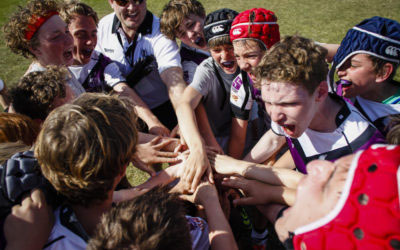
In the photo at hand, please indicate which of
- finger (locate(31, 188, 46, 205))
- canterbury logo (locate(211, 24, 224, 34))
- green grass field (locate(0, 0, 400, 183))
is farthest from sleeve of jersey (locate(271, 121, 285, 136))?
green grass field (locate(0, 0, 400, 183))

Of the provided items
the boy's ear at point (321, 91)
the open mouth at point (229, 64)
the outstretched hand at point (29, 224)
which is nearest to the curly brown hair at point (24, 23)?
the open mouth at point (229, 64)

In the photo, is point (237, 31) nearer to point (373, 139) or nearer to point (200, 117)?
point (200, 117)

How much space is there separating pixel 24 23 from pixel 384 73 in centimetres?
339

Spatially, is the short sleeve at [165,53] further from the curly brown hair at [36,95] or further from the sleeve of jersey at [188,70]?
the curly brown hair at [36,95]

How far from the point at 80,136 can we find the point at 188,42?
7.89 ft

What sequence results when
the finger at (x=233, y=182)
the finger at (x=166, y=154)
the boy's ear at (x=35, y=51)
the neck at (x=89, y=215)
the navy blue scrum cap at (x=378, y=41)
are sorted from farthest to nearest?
1. the boy's ear at (x=35, y=51)
2. the finger at (x=166, y=154)
3. the navy blue scrum cap at (x=378, y=41)
4. the finger at (x=233, y=182)
5. the neck at (x=89, y=215)

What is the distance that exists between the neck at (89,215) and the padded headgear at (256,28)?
171cm

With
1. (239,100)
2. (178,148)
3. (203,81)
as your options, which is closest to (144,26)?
(203,81)

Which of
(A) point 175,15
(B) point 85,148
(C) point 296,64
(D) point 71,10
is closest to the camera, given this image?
(B) point 85,148

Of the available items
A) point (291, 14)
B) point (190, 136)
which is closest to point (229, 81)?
point (190, 136)

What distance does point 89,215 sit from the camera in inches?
56.8

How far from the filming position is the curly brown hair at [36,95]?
208 centimetres

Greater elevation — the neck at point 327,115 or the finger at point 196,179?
the neck at point 327,115

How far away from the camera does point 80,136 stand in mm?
1251
